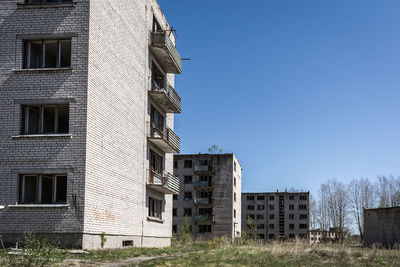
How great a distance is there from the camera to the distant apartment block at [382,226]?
4484cm

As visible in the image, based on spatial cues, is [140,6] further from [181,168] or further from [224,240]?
[181,168]

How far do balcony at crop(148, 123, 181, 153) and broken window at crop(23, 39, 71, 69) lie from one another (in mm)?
9345

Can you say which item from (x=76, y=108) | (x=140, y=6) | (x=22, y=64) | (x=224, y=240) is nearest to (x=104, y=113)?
(x=76, y=108)

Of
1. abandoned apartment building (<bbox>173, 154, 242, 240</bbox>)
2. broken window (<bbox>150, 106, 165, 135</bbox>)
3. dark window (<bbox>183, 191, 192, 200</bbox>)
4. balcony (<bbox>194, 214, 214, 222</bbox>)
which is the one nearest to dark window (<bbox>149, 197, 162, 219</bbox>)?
broken window (<bbox>150, 106, 165, 135</bbox>)

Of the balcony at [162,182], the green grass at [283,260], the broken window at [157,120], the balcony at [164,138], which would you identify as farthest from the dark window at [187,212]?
the green grass at [283,260]

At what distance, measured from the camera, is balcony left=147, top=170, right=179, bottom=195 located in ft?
98.9

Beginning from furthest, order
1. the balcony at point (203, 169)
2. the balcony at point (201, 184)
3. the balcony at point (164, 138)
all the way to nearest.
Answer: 1. the balcony at point (203, 169)
2. the balcony at point (201, 184)
3. the balcony at point (164, 138)

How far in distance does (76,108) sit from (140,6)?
423 inches

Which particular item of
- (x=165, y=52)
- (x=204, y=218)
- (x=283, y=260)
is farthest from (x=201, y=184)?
(x=283, y=260)

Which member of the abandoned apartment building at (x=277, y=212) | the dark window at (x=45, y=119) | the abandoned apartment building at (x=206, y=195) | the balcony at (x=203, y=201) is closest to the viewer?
the dark window at (x=45, y=119)

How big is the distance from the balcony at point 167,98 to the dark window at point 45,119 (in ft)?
32.0

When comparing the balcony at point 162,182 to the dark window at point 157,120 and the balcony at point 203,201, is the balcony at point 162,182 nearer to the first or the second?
the dark window at point 157,120

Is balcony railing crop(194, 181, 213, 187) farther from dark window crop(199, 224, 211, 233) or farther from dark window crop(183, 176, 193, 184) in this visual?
dark window crop(199, 224, 211, 233)

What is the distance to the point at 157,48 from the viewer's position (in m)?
30.5
